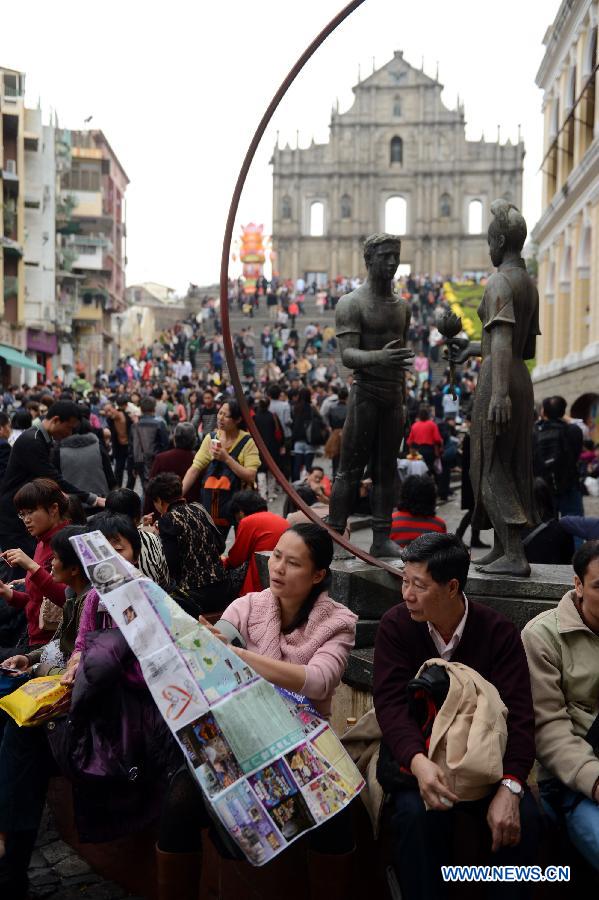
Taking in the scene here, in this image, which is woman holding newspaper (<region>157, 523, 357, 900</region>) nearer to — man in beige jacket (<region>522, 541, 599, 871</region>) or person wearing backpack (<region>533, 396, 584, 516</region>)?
man in beige jacket (<region>522, 541, 599, 871</region>)

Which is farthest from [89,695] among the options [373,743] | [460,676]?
[460,676]

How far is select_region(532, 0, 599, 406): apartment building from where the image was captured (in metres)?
21.4

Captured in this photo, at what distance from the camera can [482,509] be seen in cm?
536

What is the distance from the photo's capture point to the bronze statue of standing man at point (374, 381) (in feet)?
17.9

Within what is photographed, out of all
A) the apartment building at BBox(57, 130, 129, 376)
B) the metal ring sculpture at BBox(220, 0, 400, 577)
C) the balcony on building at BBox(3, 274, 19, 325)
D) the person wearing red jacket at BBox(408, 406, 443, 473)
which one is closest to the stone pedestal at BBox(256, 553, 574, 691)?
the metal ring sculpture at BBox(220, 0, 400, 577)

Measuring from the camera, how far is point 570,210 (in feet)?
79.0

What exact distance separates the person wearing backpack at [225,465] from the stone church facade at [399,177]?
65.6 metres

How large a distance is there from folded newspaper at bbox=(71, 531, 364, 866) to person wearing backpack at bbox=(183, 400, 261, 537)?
4228 mm

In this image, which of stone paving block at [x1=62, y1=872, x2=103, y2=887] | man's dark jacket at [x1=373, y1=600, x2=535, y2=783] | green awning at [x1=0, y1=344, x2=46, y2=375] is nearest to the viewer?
man's dark jacket at [x1=373, y1=600, x2=535, y2=783]

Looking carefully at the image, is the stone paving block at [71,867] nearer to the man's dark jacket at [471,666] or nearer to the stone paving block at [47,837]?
the stone paving block at [47,837]

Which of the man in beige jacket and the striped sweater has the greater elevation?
the striped sweater

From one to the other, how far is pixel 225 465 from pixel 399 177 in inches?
2677

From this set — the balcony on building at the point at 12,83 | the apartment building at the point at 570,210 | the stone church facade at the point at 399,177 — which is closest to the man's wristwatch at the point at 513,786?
the apartment building at the point at 570,210

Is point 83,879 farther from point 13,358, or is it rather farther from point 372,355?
point 13,358
